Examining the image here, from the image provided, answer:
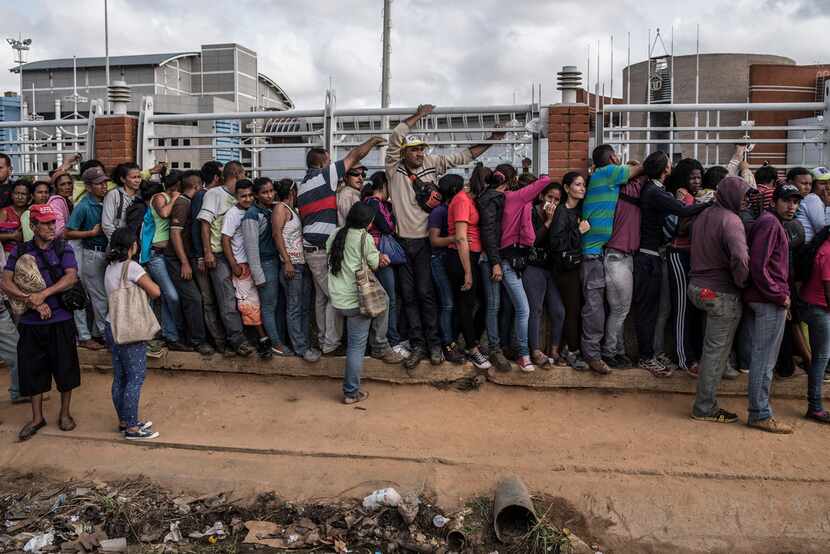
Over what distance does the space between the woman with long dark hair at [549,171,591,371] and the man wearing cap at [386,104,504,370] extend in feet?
4.06

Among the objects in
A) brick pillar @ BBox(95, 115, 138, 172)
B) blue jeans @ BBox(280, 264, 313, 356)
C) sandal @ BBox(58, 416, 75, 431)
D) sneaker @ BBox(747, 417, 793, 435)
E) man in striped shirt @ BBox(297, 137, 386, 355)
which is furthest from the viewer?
brick pillar @ BBox(95, 115, 138, 172)

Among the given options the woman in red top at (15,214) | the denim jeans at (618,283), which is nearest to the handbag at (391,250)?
the denim jeans at (618,283)

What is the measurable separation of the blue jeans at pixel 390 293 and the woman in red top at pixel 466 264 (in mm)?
574


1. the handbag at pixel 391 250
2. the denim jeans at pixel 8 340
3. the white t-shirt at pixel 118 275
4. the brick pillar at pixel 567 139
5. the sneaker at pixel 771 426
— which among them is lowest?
the sneaker at pixel 771 426

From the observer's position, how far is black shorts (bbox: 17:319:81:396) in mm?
5945

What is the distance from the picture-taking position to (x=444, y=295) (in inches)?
262

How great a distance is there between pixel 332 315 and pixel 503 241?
1884 millimetres

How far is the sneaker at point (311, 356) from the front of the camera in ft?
23.0

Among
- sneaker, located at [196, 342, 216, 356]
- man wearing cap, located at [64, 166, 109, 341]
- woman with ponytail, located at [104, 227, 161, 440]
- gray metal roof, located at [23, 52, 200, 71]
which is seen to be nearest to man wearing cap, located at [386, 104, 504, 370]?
sneaker, located at [196, 342, 216, 356]

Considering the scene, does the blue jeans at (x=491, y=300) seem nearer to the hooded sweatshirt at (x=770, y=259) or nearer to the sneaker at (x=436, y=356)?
the sneaker at (x=436, y=356)

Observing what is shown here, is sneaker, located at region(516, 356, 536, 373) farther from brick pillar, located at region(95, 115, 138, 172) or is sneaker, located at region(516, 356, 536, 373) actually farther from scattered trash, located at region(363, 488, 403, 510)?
brick pillar, located at region(95, 115, 138, 172)

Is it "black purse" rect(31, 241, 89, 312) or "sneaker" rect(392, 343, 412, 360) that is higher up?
"black purse" rect(31, 241, 89, 312)

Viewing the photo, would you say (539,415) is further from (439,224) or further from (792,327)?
(792,327)

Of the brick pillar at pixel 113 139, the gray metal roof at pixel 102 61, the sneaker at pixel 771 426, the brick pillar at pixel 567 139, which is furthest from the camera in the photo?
the gray metal roof at pixel 102 61
